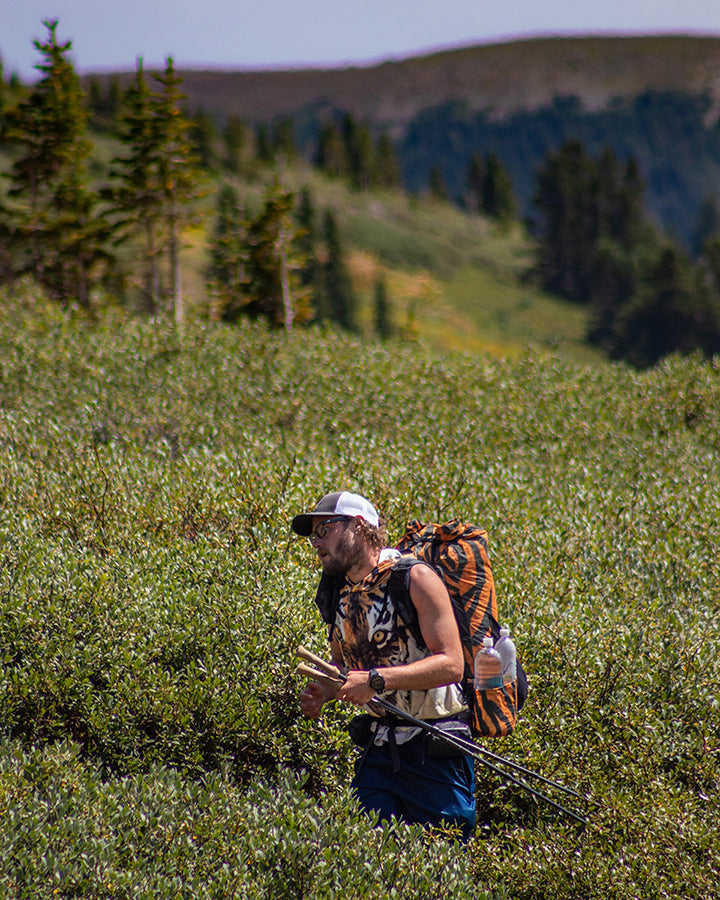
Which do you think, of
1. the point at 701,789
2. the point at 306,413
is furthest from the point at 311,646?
the point at 306,413

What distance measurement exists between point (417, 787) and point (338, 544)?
149cm

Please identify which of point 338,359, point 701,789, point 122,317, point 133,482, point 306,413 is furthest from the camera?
point 122,317

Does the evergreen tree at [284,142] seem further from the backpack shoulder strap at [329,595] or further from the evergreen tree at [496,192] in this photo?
the backpack shoulder strap at [329,595]

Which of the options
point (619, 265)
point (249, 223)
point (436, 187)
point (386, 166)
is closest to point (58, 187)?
point (249, 223)

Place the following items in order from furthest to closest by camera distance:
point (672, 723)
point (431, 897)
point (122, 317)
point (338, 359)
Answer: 1. point (122, 317)
2. point (338, 359)
3. point (672, 723)
4. point (431, 897)

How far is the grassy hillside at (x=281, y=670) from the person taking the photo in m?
5.09

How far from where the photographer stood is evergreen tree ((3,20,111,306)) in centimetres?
4625

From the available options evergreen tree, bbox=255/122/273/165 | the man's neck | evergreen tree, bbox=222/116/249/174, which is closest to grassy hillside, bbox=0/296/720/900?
the man's neck

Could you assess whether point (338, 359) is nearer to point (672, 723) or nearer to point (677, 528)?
point (677, 528)

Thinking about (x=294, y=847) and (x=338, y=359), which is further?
(x=338, y=359)

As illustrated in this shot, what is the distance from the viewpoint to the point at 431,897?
4.92m

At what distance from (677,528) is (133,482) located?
7.26 m

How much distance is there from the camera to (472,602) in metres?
4.97

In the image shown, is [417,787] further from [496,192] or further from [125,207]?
[496,192]
